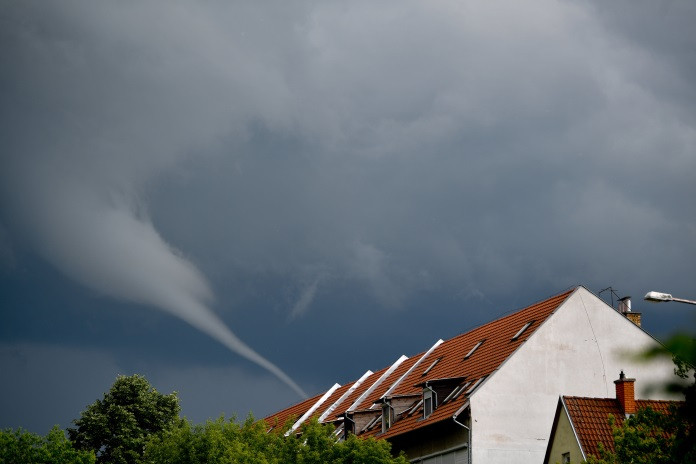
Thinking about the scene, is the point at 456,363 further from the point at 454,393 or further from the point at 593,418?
the point at 593,418

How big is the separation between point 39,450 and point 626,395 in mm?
33025

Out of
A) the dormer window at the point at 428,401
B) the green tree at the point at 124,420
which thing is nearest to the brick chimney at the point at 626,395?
the dormer window at the point at 428,401

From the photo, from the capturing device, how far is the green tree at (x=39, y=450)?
2135 inches

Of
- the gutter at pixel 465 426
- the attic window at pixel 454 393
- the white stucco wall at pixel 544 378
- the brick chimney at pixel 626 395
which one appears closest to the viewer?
the brick chimney at pixel 626 395

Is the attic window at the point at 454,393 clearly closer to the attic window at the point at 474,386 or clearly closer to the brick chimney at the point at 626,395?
the attic window at the point at 474,386

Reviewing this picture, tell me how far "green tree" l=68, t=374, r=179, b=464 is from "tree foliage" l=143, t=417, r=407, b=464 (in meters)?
25.2

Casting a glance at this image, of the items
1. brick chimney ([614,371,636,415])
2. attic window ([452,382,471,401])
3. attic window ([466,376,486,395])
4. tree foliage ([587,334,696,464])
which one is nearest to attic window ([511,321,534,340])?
attic window ([452,382,471,401])

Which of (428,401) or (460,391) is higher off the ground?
(460,391)

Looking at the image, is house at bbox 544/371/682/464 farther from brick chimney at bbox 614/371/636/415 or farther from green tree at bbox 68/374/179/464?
green tree at bbox 68/374/179/464

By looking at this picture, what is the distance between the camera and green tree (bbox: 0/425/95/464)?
5422cm

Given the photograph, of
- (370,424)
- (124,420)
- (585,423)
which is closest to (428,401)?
(370,424)

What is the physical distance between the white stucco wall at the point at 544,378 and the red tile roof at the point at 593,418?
4.23 meters

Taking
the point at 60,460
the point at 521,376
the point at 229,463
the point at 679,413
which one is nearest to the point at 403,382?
the point at 521,376

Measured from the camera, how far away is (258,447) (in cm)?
Answer: 4256
